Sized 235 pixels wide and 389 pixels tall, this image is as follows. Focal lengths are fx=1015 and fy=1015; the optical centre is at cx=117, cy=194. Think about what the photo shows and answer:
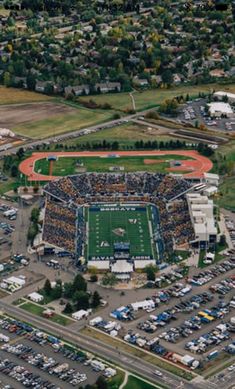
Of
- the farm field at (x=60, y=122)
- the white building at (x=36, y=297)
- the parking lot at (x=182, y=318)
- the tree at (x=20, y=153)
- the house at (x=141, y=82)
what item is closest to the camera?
the parking lot at (x=182, y=318)

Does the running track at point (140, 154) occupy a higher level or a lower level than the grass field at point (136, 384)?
higher

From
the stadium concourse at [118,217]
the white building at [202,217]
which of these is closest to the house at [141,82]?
the stadium concourse at [118,217]

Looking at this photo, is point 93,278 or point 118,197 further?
point 118,197

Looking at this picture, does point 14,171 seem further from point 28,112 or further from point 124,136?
point 28,112

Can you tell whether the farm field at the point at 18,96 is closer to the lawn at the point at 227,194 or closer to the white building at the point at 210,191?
the lawn at the point at 227,194

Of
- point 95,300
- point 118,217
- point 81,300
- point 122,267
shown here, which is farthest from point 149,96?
point 81,300

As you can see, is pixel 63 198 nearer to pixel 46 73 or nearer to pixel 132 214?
pixel 132 214
